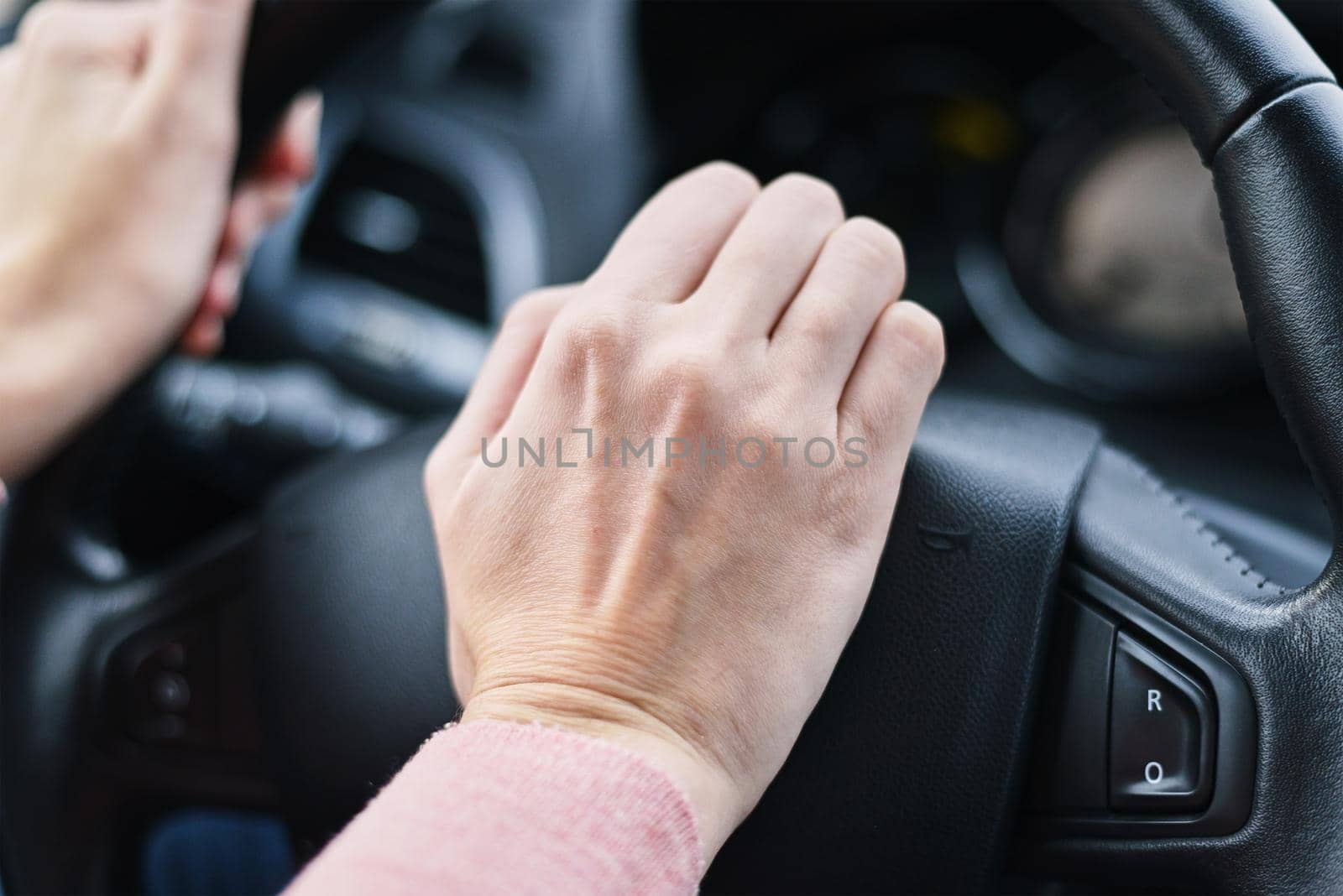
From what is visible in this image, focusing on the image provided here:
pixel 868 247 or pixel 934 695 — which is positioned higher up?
pixel 868 247

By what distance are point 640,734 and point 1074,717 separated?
23cm

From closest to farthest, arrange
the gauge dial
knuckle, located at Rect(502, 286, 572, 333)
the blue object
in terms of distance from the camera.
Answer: knuckle, located at Rect(502, 286, 572, 333), the blue object, the gauge dial

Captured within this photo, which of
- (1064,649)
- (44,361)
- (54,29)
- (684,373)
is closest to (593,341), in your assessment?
(684,373)

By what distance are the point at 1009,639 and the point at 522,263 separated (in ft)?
3.39

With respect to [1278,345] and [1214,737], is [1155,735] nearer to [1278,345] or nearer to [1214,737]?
[1214,737]

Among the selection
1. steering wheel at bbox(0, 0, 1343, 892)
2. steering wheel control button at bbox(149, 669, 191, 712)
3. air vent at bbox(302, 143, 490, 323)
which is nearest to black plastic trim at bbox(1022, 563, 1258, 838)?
steering wheel at bbox(0, 0, 1343, 892)

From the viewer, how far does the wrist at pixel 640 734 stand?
1.56 feet

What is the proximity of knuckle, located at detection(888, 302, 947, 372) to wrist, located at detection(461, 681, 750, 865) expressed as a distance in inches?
8.8

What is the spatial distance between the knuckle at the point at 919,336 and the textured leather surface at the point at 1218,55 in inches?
5.9

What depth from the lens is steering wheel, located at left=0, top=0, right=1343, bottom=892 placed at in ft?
1.65

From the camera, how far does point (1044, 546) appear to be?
567 mm

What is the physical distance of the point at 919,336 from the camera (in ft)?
1.85

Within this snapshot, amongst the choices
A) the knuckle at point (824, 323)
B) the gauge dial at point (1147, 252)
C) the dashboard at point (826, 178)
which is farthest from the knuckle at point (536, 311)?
the gauge dial at point (1147, 252)

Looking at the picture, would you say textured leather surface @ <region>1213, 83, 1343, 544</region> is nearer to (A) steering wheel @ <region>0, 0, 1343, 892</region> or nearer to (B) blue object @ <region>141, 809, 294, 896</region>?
(A) steering wheel @ <region>0, 0, 1343, 892</region>
